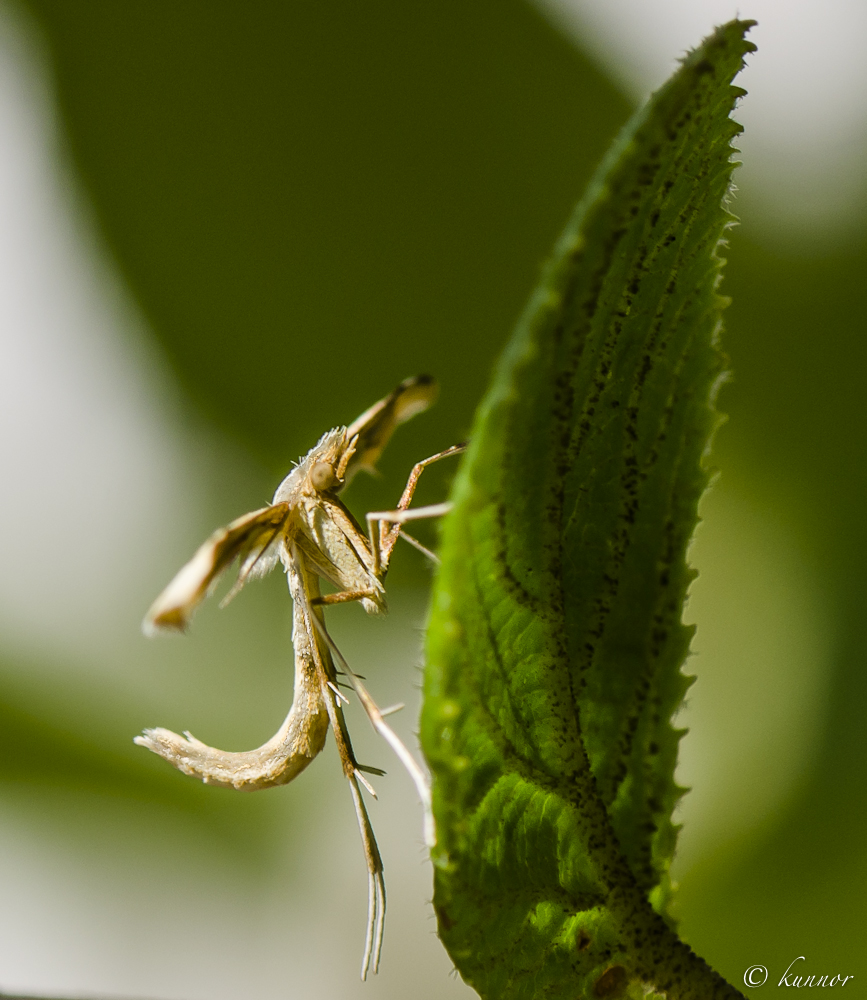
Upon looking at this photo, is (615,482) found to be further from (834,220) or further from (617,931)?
(834,220)

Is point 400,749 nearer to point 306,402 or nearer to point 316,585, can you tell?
point 316,585

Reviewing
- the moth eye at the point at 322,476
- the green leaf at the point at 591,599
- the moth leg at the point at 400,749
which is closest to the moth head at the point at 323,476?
the moth eye at the point at 322,476

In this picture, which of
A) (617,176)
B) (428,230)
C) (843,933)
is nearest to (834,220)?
(428,230)

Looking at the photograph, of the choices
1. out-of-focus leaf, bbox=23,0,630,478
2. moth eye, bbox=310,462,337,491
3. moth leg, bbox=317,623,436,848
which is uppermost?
out-of-focus leaf, bbox=23,0,630,478

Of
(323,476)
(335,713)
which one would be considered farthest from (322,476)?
(335,713)

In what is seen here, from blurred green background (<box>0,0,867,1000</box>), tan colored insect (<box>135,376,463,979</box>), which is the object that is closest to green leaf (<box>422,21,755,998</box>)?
tan colored insect (<box>135,376,463,979</box>)

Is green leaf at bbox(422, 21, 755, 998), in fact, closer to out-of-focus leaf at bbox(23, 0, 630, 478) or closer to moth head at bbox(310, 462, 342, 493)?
moth head at bbox(310, 462, 342, 493)
